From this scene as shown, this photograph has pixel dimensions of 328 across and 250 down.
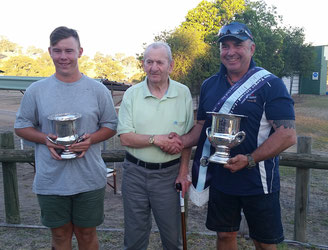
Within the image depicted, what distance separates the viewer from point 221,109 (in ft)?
8.08

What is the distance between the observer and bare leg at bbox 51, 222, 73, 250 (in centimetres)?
272

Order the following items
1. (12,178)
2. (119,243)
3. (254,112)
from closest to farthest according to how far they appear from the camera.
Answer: (254,112) → (119,243) → (12,178)

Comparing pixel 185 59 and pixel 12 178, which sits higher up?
pixel 185 59

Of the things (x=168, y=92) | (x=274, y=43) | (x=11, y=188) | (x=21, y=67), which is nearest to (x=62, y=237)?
(x=168, y=92)

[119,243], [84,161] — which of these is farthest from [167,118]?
[119,243]

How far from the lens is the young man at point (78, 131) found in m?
2.53

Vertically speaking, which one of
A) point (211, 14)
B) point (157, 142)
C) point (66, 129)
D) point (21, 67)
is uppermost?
point (211, 14)

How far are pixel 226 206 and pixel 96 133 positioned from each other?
1.23 meters

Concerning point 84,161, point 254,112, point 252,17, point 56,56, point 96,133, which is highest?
point 252,17

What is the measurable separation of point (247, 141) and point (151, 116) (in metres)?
0.78

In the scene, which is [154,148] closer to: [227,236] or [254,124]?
[254,124]

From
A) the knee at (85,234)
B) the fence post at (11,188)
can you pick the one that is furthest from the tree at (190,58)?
the knee at (85,234)

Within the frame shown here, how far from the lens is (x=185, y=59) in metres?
20.9

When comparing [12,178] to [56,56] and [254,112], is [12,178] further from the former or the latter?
[254,112]
